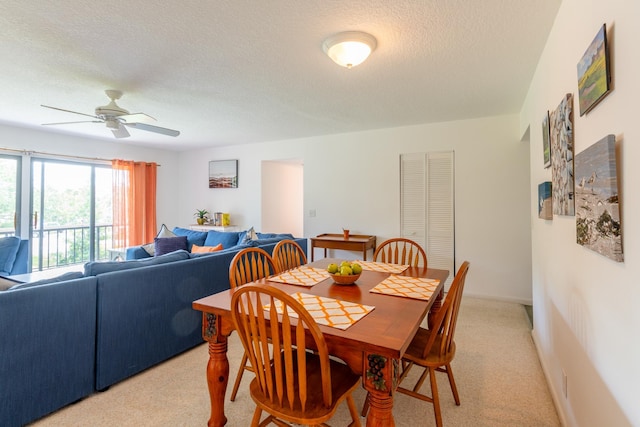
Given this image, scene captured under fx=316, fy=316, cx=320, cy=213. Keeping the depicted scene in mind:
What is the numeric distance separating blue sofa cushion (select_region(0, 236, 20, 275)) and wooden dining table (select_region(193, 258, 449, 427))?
12.2 feet

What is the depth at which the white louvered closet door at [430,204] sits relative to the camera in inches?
165

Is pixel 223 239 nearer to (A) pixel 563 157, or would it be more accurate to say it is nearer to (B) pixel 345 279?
(B) pixel 345 279

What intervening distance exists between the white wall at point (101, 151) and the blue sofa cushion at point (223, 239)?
2202mm

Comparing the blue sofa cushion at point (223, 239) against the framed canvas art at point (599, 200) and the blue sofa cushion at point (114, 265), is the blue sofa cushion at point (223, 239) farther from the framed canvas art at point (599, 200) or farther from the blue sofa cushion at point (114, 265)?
the framed canvas art at point (599, 200)

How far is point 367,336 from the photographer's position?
119cm

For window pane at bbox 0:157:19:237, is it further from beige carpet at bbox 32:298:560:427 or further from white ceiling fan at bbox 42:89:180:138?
beige carpet at bbox 32:298:560:427

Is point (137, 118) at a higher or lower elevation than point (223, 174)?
higher

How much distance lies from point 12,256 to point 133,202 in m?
2.00

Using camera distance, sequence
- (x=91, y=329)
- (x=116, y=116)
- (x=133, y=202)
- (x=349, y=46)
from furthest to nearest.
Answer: (x=133, y=202)
(x=116, y=116)
(x=349, y=46)
(x=91, y=329)

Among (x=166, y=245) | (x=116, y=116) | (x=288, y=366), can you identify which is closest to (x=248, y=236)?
(x=166, y=245)

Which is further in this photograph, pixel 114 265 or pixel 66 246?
pixel 66 246

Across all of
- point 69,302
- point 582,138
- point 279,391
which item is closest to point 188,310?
point 69,302

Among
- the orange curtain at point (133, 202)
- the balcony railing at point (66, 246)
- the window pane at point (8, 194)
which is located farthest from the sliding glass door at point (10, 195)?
the orange curtain at point (133, 202)

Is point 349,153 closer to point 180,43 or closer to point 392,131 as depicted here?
point 392,131
